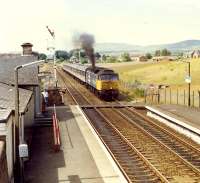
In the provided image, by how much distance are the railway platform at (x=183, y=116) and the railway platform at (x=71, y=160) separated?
18.1 ft

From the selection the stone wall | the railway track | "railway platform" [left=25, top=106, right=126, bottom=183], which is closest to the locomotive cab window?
the railway track

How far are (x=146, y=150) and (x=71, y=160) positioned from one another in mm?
4158

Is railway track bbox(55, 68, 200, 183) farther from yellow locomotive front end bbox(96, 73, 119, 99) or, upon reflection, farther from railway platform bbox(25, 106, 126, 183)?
yellow locomotive front end bbox(96, 73, 119, 99)

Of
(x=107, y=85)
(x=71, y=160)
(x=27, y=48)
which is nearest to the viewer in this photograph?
(x=71, y=160)

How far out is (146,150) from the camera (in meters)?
23.2

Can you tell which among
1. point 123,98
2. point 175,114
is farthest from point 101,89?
point 175,114

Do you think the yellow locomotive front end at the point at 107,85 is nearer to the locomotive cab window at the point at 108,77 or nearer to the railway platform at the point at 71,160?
the locomotive cab window at the point at 108,77

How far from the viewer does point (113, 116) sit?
35.9m

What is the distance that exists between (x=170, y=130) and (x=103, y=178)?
12.2m

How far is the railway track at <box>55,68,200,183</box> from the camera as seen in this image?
18.5 m

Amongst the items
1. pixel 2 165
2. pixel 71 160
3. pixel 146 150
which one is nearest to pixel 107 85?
pixel 146 150

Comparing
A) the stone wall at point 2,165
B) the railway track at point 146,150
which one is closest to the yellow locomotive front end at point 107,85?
the railway track at point 146,150

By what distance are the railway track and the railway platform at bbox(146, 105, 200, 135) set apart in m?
1.01

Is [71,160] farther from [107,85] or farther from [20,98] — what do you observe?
[107,85]
